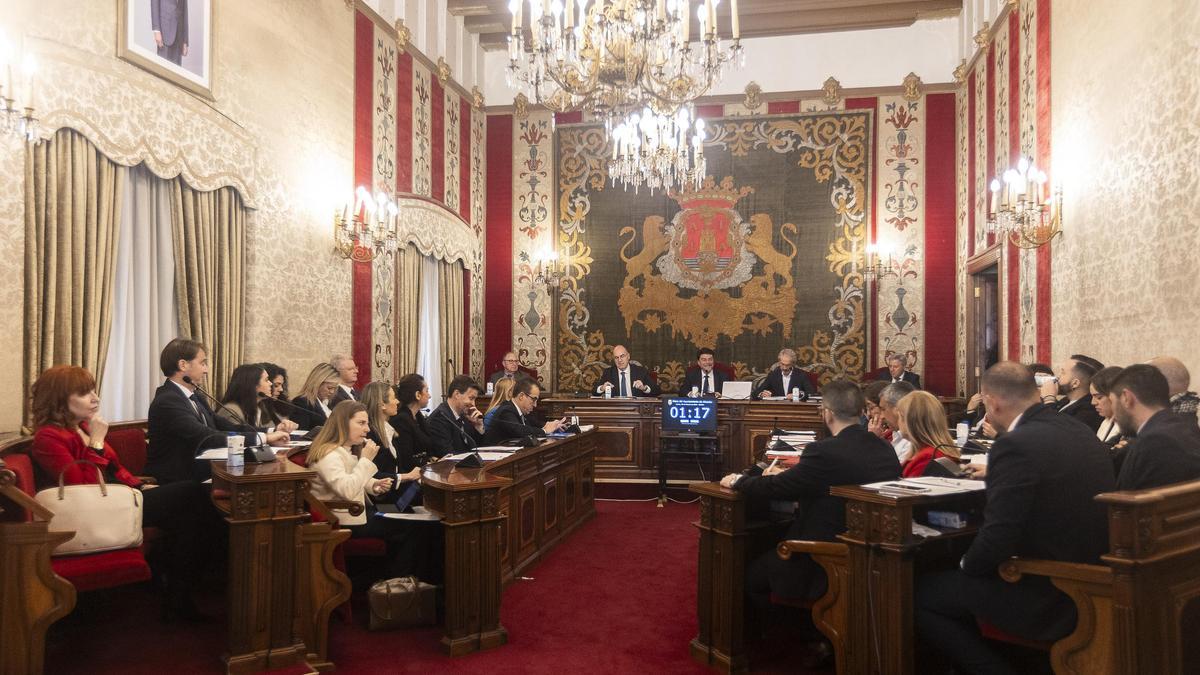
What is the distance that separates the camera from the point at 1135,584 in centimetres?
266

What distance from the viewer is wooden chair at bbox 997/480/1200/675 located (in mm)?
2660

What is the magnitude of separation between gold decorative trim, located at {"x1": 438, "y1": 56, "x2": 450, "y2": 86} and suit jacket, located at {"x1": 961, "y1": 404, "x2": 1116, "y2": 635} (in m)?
8.74

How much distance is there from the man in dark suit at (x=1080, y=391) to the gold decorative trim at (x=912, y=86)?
5.98 metres

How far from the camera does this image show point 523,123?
38.5 feet

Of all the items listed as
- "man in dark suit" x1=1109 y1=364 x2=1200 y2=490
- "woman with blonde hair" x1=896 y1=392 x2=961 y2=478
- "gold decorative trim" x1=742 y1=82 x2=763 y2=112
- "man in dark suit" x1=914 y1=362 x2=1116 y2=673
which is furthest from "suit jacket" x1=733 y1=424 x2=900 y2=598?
"gold decorative trim" x1=742 y1=82 x2=763 y2=112

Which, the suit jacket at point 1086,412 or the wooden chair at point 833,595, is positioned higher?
the suit jacket at point 1086,412

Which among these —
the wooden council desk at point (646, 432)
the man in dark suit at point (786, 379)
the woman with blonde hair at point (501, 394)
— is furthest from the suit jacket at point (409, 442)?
the man in dark suit at point (786, 379)

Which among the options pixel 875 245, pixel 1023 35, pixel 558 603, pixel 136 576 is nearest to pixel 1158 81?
pixel 1023 35

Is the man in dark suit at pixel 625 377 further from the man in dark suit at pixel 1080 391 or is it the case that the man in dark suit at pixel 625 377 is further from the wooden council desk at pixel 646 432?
the man in dark suit at pixel 1080 391

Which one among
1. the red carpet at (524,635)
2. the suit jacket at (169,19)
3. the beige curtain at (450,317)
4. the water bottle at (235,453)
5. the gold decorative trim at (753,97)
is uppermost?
the gold decorative trim at (753,97)

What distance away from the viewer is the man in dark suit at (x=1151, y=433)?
300 cm

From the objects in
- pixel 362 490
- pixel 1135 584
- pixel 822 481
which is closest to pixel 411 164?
pixel 362 490

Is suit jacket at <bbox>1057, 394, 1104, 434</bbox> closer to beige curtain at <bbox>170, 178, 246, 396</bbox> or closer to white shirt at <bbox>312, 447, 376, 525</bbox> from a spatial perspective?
white shirt at <bbox>312, 447, 376, 525</bbox>

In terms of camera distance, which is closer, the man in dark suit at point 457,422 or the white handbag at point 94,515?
the white handbag at point 94,515
